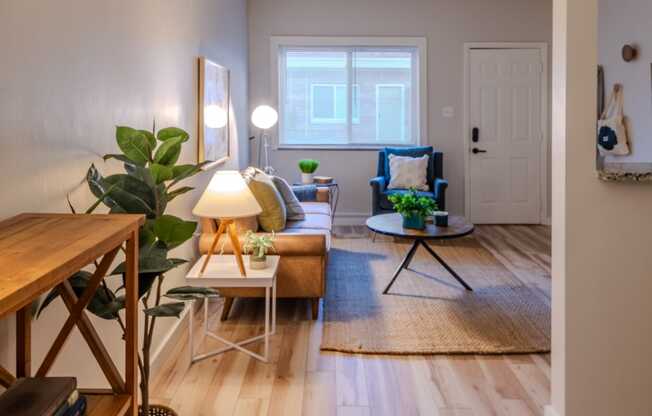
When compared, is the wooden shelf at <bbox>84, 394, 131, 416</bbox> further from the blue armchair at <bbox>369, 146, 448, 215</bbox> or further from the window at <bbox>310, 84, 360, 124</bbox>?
the window at <bbox>310, 84, 360, 124</bbox>

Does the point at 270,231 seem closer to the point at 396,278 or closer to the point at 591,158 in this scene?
the point at 396,278

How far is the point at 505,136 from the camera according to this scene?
282 inches

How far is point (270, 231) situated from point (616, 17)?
7.41ft

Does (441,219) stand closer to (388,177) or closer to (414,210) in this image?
(414,210)

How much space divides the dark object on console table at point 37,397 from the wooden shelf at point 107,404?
182mm

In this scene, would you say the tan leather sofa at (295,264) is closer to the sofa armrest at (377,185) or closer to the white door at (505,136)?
the sofa armrest at (377,185)

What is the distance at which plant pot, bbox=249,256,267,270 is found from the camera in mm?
3318

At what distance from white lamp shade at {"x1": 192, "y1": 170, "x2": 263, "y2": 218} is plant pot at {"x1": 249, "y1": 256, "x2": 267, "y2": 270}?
1.05ft

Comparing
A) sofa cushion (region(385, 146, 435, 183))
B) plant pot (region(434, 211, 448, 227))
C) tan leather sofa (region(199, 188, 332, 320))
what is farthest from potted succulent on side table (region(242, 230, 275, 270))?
sofa cushion (region(385, 146, 435, 183))

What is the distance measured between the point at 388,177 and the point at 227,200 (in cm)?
395

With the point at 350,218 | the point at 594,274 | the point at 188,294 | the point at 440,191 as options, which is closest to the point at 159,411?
the point at 188,294

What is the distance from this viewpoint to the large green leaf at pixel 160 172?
6.38 ft

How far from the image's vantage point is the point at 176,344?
3.40 meters

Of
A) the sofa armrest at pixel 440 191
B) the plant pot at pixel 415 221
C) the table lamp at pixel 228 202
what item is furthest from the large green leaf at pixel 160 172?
the sofa armrest at pixel 440 191
